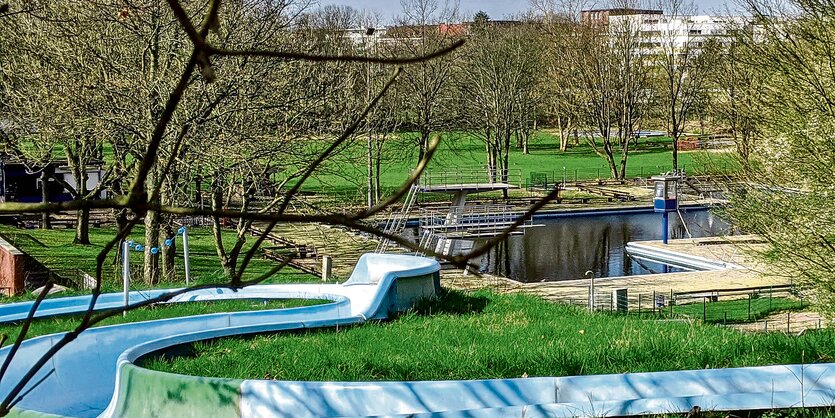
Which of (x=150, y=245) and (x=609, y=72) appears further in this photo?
(x=609, y=72)

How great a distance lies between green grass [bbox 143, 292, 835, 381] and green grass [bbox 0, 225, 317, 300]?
427 inches

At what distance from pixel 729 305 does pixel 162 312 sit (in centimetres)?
1397

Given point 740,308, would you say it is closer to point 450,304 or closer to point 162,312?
point 450,304

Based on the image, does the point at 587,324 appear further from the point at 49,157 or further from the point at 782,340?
the point at 49,157

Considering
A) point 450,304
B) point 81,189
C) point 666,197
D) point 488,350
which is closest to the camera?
point 488,350

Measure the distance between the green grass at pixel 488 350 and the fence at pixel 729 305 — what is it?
7.09 m

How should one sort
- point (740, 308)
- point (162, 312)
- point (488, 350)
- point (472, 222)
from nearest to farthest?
point (488, 350) < point (162, 312) < point (740, 308) < point (472, 222)

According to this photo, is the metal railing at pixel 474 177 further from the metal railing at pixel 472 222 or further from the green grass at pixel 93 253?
the green grass at pixel 93 253

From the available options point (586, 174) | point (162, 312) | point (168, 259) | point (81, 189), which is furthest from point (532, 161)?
point (162, 312)

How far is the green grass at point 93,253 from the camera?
2655 cm

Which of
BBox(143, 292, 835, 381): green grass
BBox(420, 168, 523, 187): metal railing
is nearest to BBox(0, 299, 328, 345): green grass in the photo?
BBox(143, 292, 835, 381): green grass

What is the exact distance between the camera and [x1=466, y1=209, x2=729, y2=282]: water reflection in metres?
33.4

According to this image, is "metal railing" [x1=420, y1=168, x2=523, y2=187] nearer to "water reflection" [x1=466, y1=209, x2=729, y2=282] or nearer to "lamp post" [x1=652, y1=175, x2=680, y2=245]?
"water reflection" [x1=466, y1=209, x2=729, y2=282]

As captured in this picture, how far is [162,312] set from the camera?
49.1 feet
